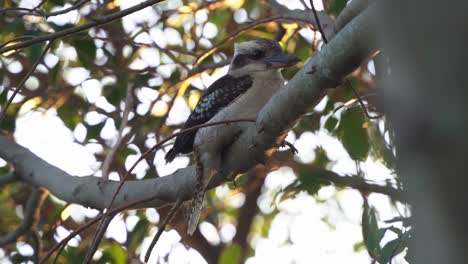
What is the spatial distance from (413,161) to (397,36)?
0.36 ft

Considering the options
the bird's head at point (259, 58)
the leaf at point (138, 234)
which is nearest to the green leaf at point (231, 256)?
the leaf at point (138, 234)

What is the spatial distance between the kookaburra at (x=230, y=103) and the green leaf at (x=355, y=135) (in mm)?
494

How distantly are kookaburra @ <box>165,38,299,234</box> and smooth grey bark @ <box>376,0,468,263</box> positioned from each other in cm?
271

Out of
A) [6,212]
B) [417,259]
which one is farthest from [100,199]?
[417,259]

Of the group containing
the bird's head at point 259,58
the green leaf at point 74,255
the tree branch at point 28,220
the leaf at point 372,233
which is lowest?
the leaf at point 372,233

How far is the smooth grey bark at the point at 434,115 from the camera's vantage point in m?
0.62

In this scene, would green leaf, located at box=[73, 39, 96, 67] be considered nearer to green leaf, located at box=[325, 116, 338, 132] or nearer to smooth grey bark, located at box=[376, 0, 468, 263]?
green leaf, located at box=[325, 116, 338, 132]

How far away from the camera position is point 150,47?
16.2ft

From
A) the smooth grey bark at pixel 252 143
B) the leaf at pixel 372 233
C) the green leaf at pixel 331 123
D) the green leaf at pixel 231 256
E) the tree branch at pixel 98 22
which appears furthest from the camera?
the green leaf at pixel 331 123

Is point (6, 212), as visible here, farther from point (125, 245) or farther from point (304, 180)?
point (304, 180)

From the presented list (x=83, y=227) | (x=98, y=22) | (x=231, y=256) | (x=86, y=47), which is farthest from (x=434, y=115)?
(x=86, y=47)

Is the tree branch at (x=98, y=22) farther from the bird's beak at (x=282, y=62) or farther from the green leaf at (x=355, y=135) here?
the bird's beak at (x=282, y=62)

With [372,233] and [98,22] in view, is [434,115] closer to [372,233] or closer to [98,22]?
[98,22]

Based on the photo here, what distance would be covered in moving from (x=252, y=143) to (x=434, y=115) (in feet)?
6.75
